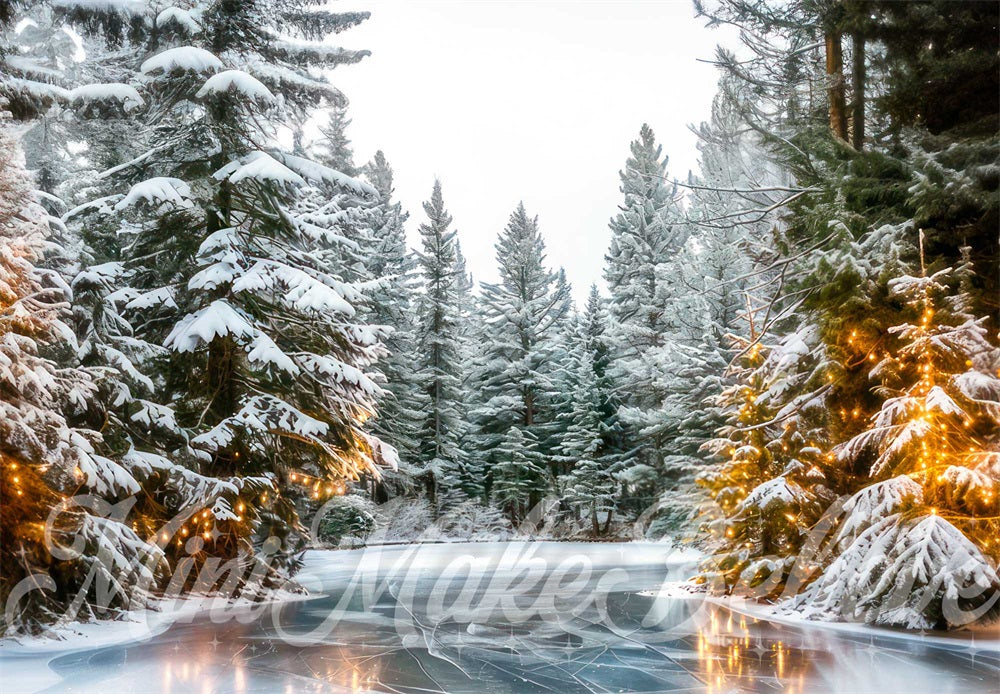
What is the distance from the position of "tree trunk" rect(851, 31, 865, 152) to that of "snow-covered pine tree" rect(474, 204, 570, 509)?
2744 cm

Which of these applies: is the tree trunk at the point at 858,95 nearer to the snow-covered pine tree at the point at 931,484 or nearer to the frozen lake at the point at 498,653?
the snow-covered pine tree at the point at 931,484

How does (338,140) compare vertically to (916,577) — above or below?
above

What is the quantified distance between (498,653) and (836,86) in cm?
1136

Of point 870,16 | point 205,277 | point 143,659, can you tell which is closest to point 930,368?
point 870,16

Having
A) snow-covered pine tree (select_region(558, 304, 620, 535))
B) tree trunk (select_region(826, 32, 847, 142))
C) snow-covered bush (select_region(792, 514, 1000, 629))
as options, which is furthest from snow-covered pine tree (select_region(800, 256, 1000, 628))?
snow-covered pine tree (select_region(558, 304, 620, 535))

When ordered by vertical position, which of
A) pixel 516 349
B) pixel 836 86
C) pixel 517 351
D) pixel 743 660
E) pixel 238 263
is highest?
pixel 836 86

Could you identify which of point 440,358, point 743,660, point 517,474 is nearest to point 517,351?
point 440,358

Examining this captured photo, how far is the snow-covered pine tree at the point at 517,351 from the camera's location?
40156 millimetres

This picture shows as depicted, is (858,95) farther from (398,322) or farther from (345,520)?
(398,322)

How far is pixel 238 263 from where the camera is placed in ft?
42.3

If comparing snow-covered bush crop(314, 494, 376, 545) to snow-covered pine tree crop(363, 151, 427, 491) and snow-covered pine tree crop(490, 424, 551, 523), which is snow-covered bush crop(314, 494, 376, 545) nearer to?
snow-covered pine tree crop(363, 151, 427, 491)

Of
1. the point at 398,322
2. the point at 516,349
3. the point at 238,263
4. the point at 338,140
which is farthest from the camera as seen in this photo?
the point at 338,140

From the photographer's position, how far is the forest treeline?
8.91 m

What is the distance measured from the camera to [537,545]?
32094 mm
